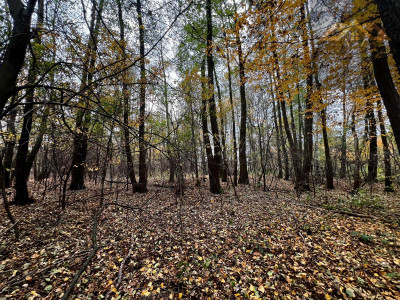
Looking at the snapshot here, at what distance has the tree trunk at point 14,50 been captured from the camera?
1.82 meters

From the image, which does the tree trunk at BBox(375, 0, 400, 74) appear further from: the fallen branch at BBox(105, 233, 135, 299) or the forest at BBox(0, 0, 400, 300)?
the fallen branch at BBox(105, 233, 135, 299)

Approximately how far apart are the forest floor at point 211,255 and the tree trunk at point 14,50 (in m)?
1.58

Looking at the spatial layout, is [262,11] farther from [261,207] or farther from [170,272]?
[170,272]

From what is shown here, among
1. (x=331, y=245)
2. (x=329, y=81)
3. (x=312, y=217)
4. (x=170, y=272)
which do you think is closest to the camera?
(x=170, y=272)

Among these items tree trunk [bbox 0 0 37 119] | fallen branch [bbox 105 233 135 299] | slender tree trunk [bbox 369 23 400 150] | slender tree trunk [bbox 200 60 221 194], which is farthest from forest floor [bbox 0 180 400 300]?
slender tree trunk [bbox 369 23 400 150]

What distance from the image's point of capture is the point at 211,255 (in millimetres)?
3389

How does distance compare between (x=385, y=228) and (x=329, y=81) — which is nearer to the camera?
(x=385, y=228)

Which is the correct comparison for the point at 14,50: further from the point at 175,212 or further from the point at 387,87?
the point at 387,87

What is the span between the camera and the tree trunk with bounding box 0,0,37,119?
1820mm

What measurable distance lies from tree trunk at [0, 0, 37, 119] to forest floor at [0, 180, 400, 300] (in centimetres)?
158

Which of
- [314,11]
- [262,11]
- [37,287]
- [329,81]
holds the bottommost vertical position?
[37,287]

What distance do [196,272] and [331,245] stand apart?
2.99 metres

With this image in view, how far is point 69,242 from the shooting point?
12.1 feet

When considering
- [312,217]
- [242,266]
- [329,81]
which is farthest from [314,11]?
[242,266]
